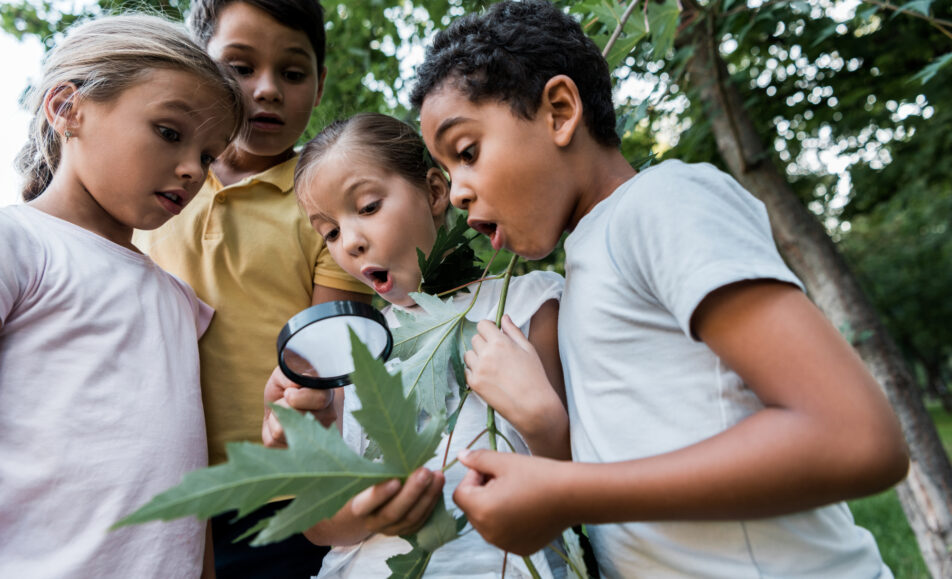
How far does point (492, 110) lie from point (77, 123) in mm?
1158

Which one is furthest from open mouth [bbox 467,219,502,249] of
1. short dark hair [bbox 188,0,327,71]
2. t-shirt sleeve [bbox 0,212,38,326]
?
short dark hair [bbox 188,0,327,71]

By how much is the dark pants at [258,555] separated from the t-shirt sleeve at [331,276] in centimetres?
70

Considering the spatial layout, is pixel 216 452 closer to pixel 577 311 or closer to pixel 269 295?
pixel 269 295

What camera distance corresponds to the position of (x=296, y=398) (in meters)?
1.51

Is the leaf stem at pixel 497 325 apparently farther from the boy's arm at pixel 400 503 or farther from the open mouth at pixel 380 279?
the open mouth at pixel 380 279

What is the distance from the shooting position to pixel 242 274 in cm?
208

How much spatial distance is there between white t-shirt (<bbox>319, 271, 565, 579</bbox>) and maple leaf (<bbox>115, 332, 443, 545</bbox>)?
1.45 ft

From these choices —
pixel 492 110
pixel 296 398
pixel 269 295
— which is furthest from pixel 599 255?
pixel 269 295

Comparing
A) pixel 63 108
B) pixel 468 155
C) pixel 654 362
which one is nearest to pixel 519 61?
pixel 468 155

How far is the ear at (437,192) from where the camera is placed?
199cm

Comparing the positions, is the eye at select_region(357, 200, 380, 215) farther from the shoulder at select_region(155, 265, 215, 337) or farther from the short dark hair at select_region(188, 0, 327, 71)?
the short dark hair at select_region(188, 0, 327, 71)

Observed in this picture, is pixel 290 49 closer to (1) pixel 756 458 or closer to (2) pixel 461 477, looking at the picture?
(2) pixel 461 477

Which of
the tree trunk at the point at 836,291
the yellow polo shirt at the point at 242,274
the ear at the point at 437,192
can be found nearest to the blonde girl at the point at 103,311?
the yellow polo shirt at the point at 242,274

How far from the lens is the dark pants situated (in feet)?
6.66
